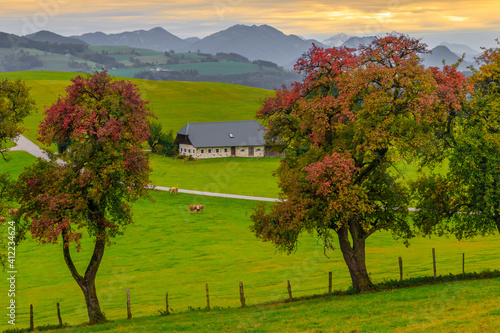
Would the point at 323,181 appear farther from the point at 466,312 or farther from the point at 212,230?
the point at 212,230

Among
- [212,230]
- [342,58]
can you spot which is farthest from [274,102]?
[212,230]

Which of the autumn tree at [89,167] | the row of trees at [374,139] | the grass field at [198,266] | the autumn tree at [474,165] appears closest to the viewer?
the autumn tree at [89,167]

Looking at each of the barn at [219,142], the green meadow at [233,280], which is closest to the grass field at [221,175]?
the green meadow at [233,280]

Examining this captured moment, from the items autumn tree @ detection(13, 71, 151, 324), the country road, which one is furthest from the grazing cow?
autumn tree @ detection(13, 71, 151, 324)

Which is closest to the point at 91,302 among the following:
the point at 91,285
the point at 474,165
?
the point at 91,285

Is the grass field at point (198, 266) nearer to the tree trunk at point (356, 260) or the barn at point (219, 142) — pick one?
the tree trunk at point (356, 260)

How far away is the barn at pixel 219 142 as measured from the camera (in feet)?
462

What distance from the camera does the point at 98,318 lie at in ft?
106

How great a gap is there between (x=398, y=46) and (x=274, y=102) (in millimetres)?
8708

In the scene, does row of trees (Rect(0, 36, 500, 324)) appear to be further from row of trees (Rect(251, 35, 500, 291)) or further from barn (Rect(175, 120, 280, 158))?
barn (Rect(175, 120, 280, 158))

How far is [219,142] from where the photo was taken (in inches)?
5600

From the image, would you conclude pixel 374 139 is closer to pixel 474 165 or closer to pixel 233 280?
pixel 474 165

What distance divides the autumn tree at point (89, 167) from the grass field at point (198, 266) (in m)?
8.90

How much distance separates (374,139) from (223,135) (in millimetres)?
116141
